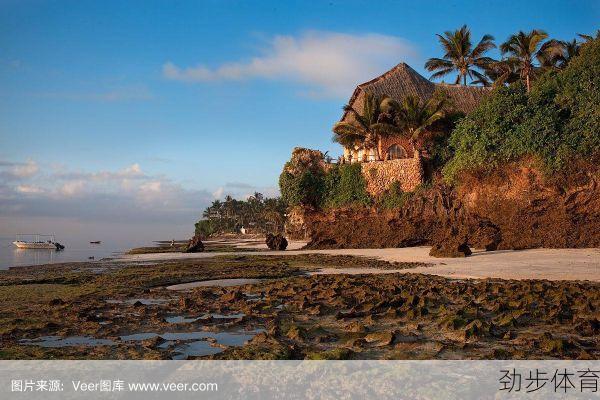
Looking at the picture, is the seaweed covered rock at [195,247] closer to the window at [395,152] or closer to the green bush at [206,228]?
the window at [395,152]

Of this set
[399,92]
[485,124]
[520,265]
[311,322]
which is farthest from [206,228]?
[311,322]

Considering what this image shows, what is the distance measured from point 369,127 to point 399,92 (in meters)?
5.54

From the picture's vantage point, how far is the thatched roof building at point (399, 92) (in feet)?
117

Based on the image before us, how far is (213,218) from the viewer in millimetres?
103750

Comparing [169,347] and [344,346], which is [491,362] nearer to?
[344,346]

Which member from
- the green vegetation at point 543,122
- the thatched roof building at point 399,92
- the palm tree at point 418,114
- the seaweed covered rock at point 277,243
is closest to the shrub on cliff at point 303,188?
the thatched roof building at point 399,92

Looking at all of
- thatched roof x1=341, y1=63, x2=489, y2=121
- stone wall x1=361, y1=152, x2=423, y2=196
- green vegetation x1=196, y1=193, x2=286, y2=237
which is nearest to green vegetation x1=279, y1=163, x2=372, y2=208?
stone wall x1=361, y1=152, x2=423, y2=196

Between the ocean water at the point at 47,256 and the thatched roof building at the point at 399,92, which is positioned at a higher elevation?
the thatched roof building at the point at 399,92

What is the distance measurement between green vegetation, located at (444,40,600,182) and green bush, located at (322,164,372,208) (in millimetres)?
8063

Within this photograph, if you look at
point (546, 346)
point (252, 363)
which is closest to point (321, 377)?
point (252, 363)

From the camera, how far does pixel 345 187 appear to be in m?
34.3

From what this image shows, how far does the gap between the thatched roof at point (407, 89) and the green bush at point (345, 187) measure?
18.6 ft

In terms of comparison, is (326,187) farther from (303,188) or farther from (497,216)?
(497,216)

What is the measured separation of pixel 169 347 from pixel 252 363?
133 cm
